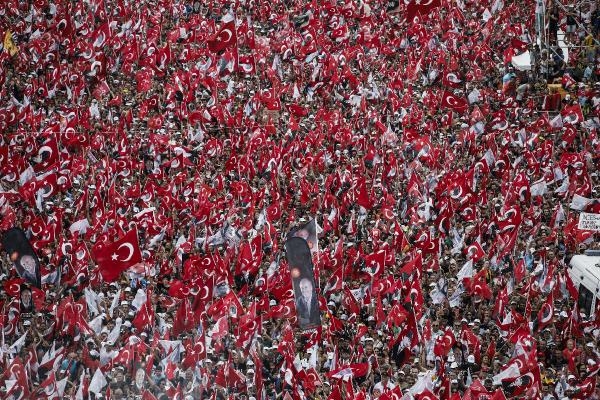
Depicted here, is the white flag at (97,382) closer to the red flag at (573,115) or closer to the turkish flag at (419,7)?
the red flag at (573,115)

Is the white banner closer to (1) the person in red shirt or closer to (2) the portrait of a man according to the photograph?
(1) the person in red shirt

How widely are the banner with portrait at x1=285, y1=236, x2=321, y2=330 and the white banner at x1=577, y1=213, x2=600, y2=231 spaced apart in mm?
7480

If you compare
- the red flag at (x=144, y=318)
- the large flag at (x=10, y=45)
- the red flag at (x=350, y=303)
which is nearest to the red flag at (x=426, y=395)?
the red flag at (x=350, y=303)

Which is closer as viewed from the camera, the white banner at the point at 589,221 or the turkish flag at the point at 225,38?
the white banner at the point at 589,221

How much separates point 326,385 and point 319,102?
19.3 metres

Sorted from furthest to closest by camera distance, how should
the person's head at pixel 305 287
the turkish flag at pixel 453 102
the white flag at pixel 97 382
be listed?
the turkish flag at pixel 453 102 < the person's head at pixel 305 287 < the white flag at pixel 97 382

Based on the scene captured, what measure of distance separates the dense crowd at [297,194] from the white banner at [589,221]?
0.28 meters

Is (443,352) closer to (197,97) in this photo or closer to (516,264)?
(516,264)

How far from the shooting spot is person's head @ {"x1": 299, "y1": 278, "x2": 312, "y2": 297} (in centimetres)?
2525

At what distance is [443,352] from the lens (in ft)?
82.8

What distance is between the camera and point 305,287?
2527 centimetres

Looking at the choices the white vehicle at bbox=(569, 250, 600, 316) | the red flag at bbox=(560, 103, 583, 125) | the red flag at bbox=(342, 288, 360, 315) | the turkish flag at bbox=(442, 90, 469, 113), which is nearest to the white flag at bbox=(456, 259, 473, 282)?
the white vehicle at bbox=(569, 250, 600, 316)

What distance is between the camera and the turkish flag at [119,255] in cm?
2734

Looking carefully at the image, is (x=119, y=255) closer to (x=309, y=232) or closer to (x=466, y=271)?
(x=309, y=232)
